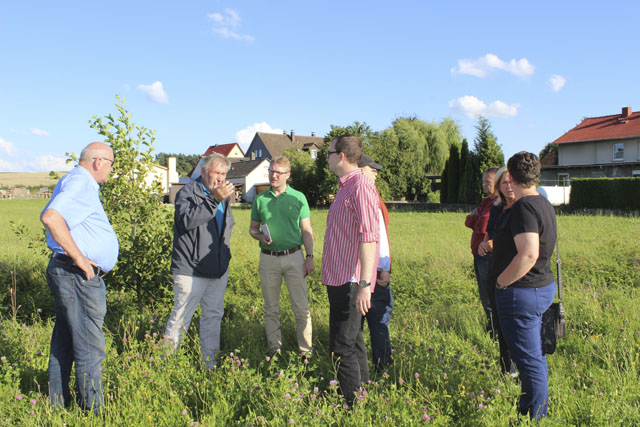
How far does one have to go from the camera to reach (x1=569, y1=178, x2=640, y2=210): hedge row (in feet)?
75.0

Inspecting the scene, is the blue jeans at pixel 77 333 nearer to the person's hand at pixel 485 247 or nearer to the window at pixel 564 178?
the person's hand at pixel 485 247

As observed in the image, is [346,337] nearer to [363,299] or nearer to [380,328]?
[363,299]

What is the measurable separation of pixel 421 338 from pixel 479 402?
151 cm

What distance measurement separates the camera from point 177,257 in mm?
3977

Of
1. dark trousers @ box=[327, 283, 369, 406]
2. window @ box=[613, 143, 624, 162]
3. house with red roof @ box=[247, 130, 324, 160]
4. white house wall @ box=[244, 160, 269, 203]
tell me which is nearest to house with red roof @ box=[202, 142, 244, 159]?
house with red roof @ box=[247, 130, 324, 160]

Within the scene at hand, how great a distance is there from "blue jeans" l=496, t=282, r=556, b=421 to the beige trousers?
79.4 inches

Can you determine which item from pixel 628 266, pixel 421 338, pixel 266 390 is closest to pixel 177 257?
pixel 266 390

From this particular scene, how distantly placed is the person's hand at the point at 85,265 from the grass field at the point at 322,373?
771 millimetres

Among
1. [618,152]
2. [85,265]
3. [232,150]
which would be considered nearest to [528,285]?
[85,265]

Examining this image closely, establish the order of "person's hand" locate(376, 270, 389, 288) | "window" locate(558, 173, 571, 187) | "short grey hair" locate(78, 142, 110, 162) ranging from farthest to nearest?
1. "window" locate(558, 173, 571, 187)
2. "person's hand" locate(376, 270, 389, 288)
3. "short grey hair" locate(78, 142, 110, 162)

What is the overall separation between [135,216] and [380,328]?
133 inches

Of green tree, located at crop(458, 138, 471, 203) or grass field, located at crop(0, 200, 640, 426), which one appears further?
green tree, located at crop(458, 138, 471, 203)

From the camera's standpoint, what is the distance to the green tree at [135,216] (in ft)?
17.5

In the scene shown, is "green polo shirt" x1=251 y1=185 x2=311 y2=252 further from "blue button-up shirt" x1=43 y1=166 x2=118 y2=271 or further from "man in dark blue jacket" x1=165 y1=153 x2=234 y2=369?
"blue button-up shirt" x1=43 y1=166 x2=118 y2=271
